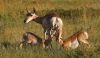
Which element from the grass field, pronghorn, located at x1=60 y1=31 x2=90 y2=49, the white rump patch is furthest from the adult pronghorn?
the grass field

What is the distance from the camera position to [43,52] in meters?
11.0

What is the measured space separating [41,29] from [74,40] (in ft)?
10.9

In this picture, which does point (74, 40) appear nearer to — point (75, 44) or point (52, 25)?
point (75, 44)

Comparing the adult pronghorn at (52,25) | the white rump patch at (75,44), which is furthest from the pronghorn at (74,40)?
the adult pronghorn at (52,25)

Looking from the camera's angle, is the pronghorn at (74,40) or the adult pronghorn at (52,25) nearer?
the pronghorn at (74,40)

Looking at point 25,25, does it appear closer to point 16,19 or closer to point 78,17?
point 16,19

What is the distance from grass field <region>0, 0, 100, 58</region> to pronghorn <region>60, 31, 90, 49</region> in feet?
0.75

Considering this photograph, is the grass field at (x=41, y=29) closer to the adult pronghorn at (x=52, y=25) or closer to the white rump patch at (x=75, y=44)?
the white rump patch at (x=75, y=44)

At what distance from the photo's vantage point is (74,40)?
43.4 feet

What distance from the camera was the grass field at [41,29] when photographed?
417 inches

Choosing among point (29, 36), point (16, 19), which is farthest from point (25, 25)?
point (29, 36)

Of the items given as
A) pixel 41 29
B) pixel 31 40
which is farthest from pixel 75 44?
pixel 41 29

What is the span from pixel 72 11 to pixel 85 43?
8.37 m

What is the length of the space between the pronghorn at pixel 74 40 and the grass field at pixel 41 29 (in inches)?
9.0
